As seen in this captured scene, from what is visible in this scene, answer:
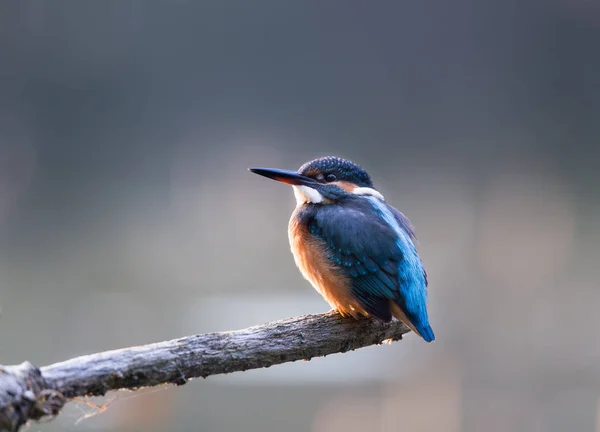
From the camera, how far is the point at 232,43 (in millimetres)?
3938

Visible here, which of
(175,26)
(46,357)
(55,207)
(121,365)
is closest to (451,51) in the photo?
(175,26)

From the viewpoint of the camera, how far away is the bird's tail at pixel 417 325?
1.59 m

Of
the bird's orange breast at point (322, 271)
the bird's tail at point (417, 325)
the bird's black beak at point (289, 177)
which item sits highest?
the bird's black beak at point (289, 177)

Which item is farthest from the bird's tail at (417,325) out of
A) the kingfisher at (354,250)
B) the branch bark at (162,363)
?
the branch bark at (162,363)

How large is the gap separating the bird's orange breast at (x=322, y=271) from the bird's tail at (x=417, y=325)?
69 millimetres

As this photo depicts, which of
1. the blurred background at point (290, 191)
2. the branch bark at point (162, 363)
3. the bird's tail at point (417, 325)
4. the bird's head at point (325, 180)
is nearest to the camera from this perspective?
the branch bark at point (162, 363)

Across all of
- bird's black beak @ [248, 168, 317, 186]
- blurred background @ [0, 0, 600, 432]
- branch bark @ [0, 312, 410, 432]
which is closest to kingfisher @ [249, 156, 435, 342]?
bird's black beak @ [248, 168, 317, 186]

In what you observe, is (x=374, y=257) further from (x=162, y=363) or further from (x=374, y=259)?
(x=162, y=363)

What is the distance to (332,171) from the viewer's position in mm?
1918

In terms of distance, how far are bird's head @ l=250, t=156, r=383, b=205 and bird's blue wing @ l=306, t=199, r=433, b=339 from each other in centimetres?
8

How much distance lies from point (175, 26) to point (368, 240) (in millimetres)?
2645

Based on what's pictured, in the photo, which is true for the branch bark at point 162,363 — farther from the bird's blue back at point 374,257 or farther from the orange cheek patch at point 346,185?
the orange cheek patch at point 346,185

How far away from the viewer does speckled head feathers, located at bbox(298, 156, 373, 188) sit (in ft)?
6.25

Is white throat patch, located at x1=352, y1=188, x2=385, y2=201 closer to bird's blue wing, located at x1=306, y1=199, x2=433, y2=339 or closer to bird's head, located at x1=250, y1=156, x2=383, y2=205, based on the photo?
bird's head, located at x1=250, y1=156, x2=383, y2=205
